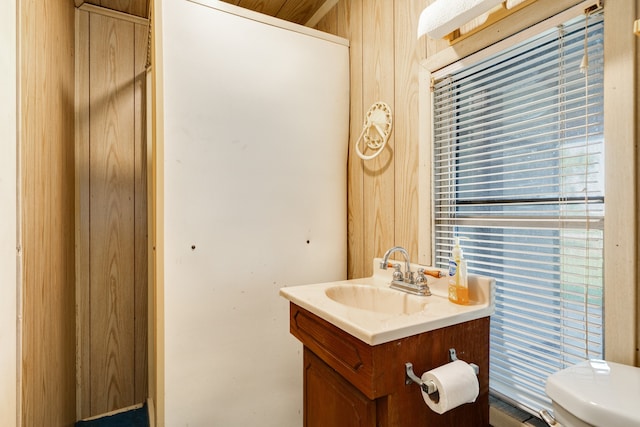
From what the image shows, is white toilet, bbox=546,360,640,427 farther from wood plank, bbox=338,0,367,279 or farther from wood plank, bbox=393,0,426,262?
wood plank, bbox=338,0,367,279

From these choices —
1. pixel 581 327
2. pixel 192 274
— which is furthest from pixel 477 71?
pixel 192 274

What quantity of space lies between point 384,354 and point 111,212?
79.6 inches

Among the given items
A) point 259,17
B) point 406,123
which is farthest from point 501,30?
point 259,17

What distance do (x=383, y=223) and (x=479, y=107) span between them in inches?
26.2

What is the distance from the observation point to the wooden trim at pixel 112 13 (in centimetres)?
207

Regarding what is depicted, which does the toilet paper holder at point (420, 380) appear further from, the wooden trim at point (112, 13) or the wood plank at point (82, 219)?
the wooden trim at point (112, 13)

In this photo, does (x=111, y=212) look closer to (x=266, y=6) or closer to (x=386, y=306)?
(x=266, y=6)

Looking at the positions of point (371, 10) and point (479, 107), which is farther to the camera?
point (371, 10)

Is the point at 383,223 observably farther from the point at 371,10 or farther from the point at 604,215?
the point at 371,10

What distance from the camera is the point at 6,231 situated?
92cm

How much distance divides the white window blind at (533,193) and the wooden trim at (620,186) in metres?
0.03

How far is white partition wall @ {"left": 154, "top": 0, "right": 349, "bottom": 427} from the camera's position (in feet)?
4.57

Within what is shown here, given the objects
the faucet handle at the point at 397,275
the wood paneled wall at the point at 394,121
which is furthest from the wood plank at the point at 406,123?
the faucet handle at the point at 397,275

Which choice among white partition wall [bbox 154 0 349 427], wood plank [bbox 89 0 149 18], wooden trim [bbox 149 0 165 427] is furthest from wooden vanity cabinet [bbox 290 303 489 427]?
wood plank [bbox 89 0 149 18]
